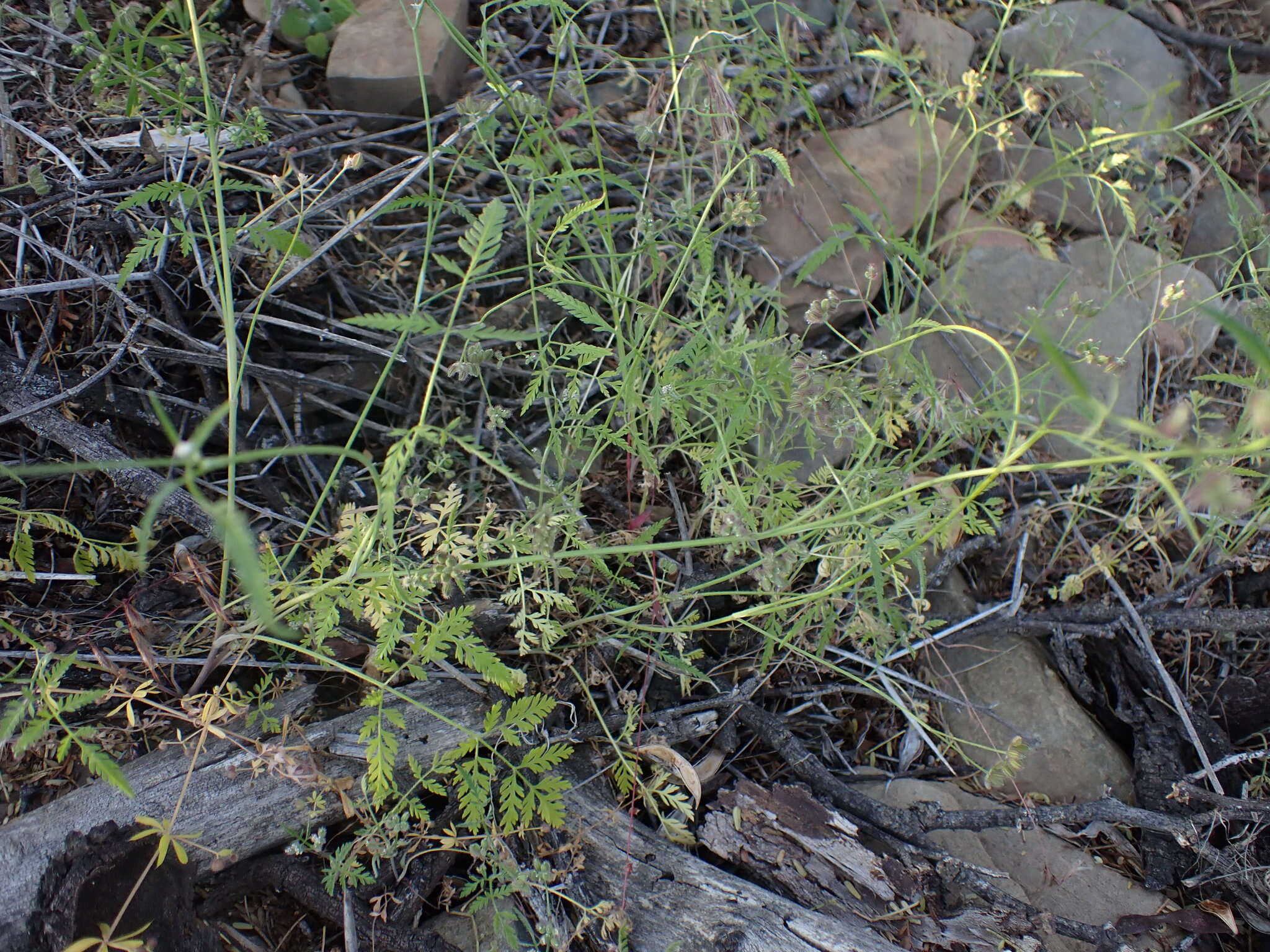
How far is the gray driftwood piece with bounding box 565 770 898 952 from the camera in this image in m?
1.77

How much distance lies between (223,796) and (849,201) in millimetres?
2872

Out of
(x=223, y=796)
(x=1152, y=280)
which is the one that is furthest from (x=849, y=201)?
(x=223, y=796)

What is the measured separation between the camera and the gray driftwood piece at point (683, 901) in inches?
69.8

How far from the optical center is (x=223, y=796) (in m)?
1.81

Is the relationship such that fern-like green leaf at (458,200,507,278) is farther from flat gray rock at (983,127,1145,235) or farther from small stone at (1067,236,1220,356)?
flat gray rock at (983,127,1145,235)

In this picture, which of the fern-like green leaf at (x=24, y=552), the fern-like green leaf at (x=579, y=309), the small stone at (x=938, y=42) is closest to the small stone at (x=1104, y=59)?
the small stone at (x=938, y=42)

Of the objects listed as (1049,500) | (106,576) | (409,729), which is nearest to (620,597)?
(409,729)

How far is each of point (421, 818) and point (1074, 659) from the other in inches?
80.0

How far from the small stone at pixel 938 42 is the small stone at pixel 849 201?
27cm

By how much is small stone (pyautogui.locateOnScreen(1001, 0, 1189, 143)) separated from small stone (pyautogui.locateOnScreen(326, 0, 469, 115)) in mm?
2465

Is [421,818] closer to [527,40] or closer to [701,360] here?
[701,360]

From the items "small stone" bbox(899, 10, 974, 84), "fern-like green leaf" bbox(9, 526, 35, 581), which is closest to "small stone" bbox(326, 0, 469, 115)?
"fern-like green leaf" bbox(9, 526, 35, 581)

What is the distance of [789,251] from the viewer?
3086 mm

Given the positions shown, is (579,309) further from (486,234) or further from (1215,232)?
(1215,232)
